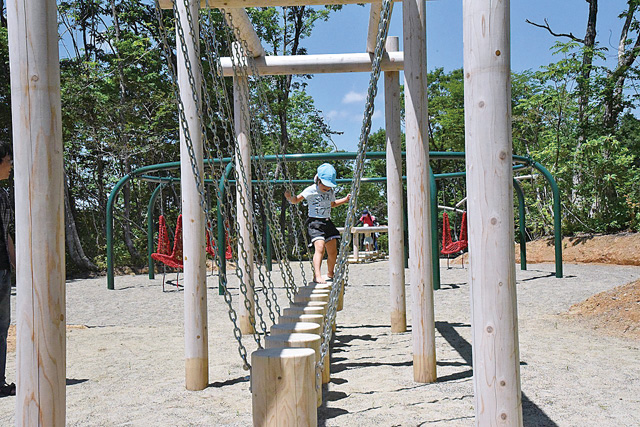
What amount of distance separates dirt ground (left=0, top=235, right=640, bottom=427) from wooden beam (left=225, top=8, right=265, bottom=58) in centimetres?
269

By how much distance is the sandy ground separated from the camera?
10.2ft

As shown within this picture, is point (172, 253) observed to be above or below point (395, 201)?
below

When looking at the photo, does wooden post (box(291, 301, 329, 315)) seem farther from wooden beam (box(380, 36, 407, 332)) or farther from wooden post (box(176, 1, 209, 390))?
wooden beam (box(380, 36, 407, 332))

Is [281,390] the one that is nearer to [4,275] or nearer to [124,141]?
[4,275]

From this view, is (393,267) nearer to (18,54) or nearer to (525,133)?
(18,54)

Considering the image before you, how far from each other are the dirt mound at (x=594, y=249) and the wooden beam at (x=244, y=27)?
32.9 ft

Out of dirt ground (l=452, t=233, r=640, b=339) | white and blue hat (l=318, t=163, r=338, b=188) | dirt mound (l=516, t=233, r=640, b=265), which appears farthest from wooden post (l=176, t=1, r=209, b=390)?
dirt mound (l=516, t=233, r=640, b=265)

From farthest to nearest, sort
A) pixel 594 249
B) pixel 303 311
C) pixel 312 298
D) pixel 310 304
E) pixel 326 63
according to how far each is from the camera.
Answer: pixel 594 249, pixel 326 63, pixel 312 298, pixel 310 304, pixel 303 311

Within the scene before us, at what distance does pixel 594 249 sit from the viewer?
1362 cm

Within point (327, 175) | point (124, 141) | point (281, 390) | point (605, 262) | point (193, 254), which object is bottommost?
point (605, 262)

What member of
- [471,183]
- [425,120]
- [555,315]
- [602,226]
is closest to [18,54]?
[471,183]

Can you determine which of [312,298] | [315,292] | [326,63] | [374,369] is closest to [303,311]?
Answer: [312,298]

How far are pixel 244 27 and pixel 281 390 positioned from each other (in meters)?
3.79

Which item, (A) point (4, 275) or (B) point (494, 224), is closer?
(B) point (494, 224)
